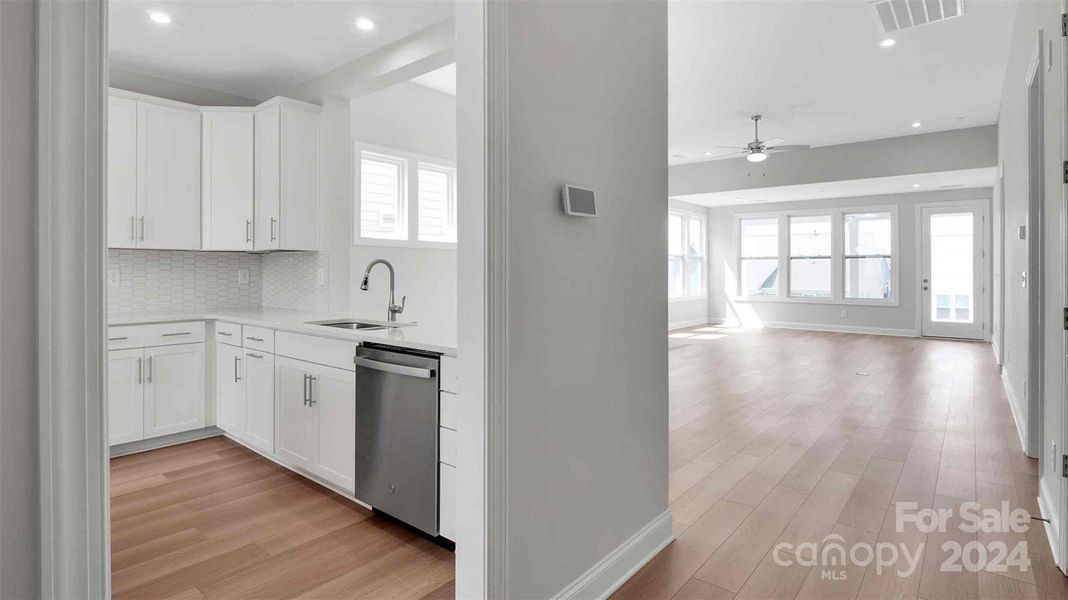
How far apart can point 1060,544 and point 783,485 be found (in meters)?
1.07

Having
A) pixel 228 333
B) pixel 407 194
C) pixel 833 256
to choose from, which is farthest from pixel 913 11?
pixel 833 256

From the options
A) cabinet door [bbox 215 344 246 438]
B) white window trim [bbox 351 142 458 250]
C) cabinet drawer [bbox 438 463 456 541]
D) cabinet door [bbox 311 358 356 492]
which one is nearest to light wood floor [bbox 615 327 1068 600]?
cabinet drawer [bbox 438 463 456 541]

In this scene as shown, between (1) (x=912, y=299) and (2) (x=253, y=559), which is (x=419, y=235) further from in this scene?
(1) (x=912, y=299)

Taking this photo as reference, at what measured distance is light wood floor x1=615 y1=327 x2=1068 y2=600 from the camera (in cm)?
204

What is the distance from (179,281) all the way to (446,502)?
10.8 ft

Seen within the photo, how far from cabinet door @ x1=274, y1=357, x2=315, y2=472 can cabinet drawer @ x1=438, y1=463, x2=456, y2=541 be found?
1051 mm

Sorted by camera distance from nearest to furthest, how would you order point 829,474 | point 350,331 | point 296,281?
point 350,331 < point 829,474 < point 296,281

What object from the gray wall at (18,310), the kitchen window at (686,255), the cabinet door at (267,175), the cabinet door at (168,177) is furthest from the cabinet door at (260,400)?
the kitchen window at (686,255)

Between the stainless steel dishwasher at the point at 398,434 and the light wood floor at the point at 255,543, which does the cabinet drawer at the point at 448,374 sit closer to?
the stainless steel dishwasher at the point at 398,434

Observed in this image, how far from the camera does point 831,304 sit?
10344 millimetres

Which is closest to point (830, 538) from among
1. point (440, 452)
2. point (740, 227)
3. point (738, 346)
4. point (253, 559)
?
point (440, 452)

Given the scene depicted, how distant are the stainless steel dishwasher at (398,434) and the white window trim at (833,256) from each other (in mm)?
9906

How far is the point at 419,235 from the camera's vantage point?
481cm

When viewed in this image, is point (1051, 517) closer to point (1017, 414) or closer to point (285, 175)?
point (1017, 414)
